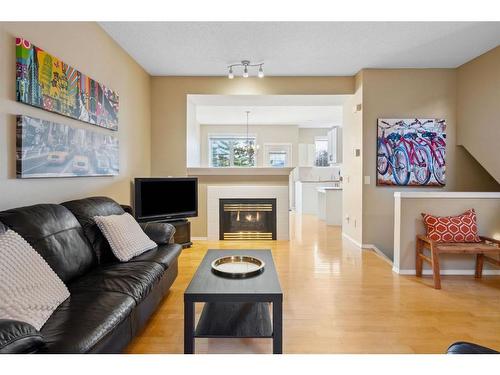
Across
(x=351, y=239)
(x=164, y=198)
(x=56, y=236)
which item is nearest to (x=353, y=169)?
(x=351, y=239)

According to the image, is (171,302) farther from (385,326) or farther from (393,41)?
(393,41)

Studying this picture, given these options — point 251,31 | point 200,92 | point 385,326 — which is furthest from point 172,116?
point 385,326

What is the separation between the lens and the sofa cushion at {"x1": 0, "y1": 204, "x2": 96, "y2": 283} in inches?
68.7

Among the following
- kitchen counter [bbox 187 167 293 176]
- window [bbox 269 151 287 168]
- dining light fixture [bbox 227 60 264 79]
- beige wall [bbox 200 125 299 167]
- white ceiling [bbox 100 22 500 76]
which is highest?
white ceiling [bbox 100 22 500 76]

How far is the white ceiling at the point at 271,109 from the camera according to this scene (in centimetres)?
A: 493

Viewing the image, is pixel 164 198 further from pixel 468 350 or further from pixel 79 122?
pixel 468 350

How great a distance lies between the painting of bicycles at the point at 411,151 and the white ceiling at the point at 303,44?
0.88 meters

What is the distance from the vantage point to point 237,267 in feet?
6.64

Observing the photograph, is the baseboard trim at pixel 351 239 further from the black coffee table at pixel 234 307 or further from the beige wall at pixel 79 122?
the beige wall at pixel 79 122

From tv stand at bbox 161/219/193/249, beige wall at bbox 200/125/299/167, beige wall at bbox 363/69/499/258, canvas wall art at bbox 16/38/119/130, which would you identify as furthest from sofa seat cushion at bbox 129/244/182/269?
beige wall at bbox 200/125/299/167

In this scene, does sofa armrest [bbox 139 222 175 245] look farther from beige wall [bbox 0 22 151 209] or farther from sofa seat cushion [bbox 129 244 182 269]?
beige wall [bbox 0 22 151 209]

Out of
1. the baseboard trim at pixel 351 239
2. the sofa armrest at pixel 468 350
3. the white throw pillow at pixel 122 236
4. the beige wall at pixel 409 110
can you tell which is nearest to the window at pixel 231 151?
the baseboard trim at pixel 351 239

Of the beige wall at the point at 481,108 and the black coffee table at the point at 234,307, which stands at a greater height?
the beige wall at the point at 481,108

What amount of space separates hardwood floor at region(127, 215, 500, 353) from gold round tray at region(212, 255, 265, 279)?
478 millimetres
